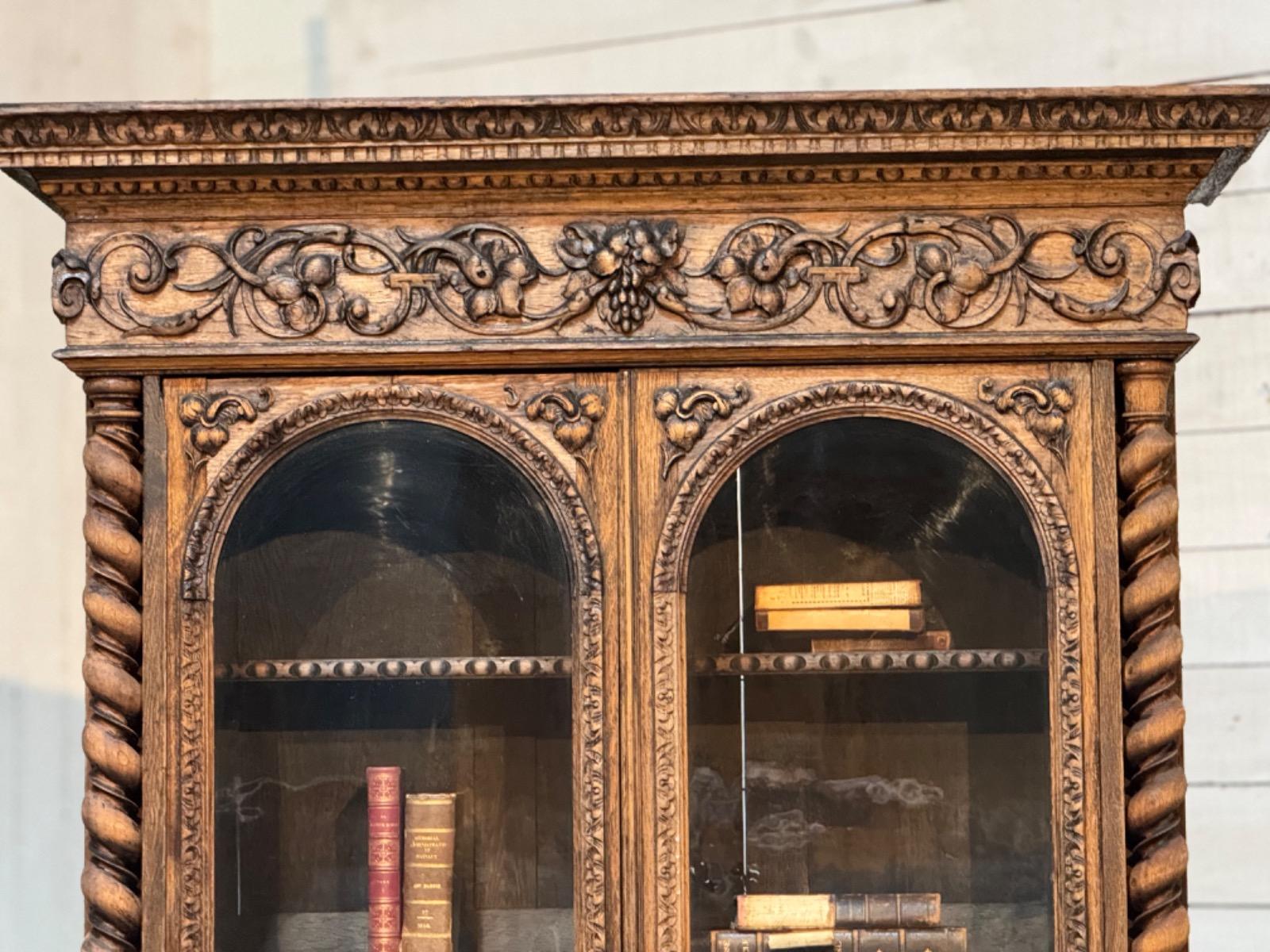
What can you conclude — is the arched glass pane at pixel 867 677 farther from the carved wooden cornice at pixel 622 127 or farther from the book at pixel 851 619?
the carved wooden cornice at pixel 622 127

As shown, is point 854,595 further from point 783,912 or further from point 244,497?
point 244,497

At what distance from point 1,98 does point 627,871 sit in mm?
1646

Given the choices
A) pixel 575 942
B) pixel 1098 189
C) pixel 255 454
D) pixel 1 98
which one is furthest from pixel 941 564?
pixel 1 98

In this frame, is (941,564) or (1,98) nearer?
(941,564)

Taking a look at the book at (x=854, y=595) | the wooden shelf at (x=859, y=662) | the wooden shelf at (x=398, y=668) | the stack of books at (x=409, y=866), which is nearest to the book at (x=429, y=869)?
the stack of books at (x=409, y=866)

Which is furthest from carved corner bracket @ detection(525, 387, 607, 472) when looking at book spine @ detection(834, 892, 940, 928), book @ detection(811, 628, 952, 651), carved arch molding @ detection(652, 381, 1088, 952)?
book spine @ detection(834, 892, 940, 928)

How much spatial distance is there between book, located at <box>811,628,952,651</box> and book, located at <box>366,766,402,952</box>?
51 centimetres

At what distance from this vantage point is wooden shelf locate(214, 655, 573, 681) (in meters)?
1.90

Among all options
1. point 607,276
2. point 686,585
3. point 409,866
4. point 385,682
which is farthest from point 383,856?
point 607,276

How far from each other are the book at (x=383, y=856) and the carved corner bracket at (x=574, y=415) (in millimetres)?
427

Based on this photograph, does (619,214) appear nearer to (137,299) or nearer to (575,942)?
(137,299)

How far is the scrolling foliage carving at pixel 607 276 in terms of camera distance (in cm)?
186

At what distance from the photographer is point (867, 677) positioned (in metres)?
1.90

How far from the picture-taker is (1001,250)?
186 centimetres
